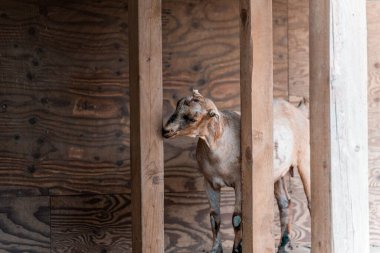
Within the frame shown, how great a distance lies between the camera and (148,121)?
15.4ft

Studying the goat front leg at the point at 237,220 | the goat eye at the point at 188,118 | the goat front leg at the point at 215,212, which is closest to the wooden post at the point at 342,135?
the goat eye at the point at 188,118

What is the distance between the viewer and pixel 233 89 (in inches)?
245

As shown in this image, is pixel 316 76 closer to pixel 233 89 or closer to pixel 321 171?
pixel 321 171

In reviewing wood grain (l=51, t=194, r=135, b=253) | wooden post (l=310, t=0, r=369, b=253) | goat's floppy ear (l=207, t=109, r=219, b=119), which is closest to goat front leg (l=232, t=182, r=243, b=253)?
goat's floppy ear (l=207, t=109, r=219, b=119)

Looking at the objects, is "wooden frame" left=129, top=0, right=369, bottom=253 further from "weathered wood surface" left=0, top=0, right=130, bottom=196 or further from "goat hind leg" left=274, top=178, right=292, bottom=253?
"goat hind leg" left=274, top=178, right=292, bottom=253

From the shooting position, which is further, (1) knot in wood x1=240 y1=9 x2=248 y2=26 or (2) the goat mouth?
(2) the goat mouth

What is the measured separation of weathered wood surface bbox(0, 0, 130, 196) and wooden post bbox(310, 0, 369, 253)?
9.20 ft

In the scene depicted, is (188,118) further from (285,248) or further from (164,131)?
(285,248)

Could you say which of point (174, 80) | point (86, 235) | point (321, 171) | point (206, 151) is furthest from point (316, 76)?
point (86, 235)

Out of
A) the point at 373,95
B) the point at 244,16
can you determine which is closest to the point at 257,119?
the point at 244,16

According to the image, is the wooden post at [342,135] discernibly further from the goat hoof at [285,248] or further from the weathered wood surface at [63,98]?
the weathered wood surface at [63,98]

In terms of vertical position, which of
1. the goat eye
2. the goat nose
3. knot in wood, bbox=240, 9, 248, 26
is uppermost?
knot in wood, bbox=240, 9, 248, 26

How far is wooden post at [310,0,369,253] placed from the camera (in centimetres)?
337

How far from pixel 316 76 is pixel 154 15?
57.9 inches
